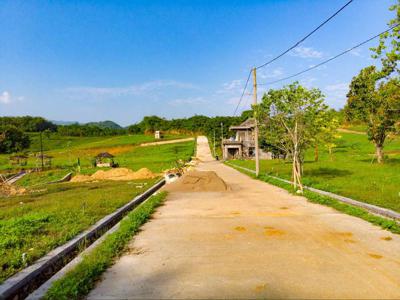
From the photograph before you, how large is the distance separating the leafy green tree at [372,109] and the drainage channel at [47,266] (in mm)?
26776

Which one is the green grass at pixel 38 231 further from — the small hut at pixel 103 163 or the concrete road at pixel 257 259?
the small hut at pixel 103 163

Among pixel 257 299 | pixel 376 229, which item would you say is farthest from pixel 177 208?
pixel 257 299

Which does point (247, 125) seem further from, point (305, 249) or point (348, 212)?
point (305, 249)

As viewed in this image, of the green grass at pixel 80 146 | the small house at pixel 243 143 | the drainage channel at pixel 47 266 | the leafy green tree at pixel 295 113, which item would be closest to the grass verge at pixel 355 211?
the leafy green tree at pixel 295 113

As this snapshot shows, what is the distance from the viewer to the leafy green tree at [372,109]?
28.8 meters

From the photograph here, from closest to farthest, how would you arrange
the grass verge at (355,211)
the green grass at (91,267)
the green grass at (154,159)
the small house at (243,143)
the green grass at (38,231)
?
1. the green grass at (91,267)
2. the green grass at (38,231)
3. the grass verge at (355,211)
4. the green grass at (154,159)
5. the small house at (243,143)

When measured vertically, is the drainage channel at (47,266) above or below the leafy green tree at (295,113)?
below

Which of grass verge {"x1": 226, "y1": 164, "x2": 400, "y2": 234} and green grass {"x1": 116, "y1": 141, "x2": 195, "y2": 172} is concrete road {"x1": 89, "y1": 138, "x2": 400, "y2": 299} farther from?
green grass {"x1": 116, "y1": 141, "x2": 195, "y2": 172}

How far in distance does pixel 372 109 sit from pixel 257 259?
32.0 metres

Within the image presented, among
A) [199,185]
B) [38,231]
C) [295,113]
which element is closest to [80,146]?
[199,185]

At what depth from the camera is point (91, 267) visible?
16.6ft

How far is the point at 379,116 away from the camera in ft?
99.3

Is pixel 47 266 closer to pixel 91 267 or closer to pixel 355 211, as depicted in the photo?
pixel 91 267

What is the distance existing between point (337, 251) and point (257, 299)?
2.75 meters
